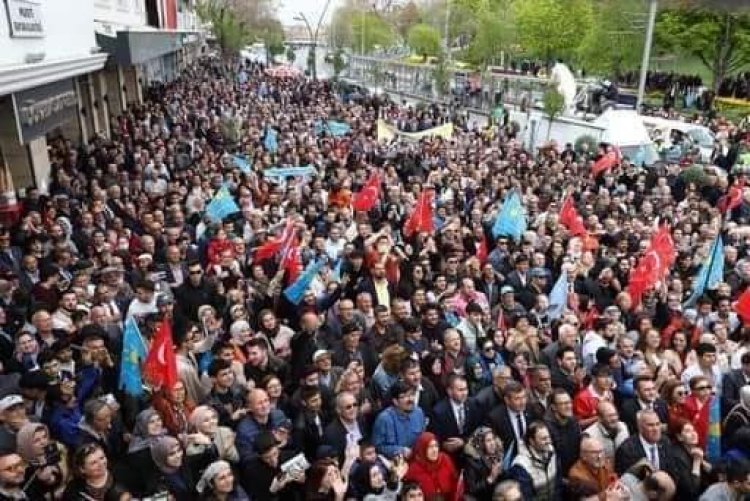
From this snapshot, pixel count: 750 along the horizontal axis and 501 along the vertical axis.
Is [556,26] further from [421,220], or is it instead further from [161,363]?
[161,363]

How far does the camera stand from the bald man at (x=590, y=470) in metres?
4.68

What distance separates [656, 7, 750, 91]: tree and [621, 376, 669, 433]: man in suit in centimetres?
3361

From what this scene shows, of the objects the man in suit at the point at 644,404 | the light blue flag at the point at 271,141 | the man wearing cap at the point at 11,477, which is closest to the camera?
the man wearing cap at the point at 11,477

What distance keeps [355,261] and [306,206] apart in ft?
11.5


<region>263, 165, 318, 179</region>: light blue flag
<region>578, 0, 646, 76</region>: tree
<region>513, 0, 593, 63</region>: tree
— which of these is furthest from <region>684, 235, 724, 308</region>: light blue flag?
<region>513, 0, 593, 63</region>: tree

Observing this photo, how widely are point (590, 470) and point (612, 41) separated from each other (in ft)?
122

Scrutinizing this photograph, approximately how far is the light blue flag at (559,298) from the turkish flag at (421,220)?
2728 mm

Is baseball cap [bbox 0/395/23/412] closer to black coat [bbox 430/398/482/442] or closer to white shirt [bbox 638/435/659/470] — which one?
black coat [bbox 430/398/482/442]

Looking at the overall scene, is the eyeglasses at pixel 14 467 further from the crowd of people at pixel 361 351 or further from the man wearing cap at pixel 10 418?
the man wearing cap at pixel 10 418

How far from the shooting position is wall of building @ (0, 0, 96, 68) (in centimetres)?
824

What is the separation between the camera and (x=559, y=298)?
27.3 feet

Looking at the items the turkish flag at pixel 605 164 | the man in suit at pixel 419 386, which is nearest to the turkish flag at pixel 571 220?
the turkish flag at pixel 605 164

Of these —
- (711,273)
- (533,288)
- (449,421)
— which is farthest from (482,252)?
(449,421)

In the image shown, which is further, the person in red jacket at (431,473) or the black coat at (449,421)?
the black coat at (449,421)
